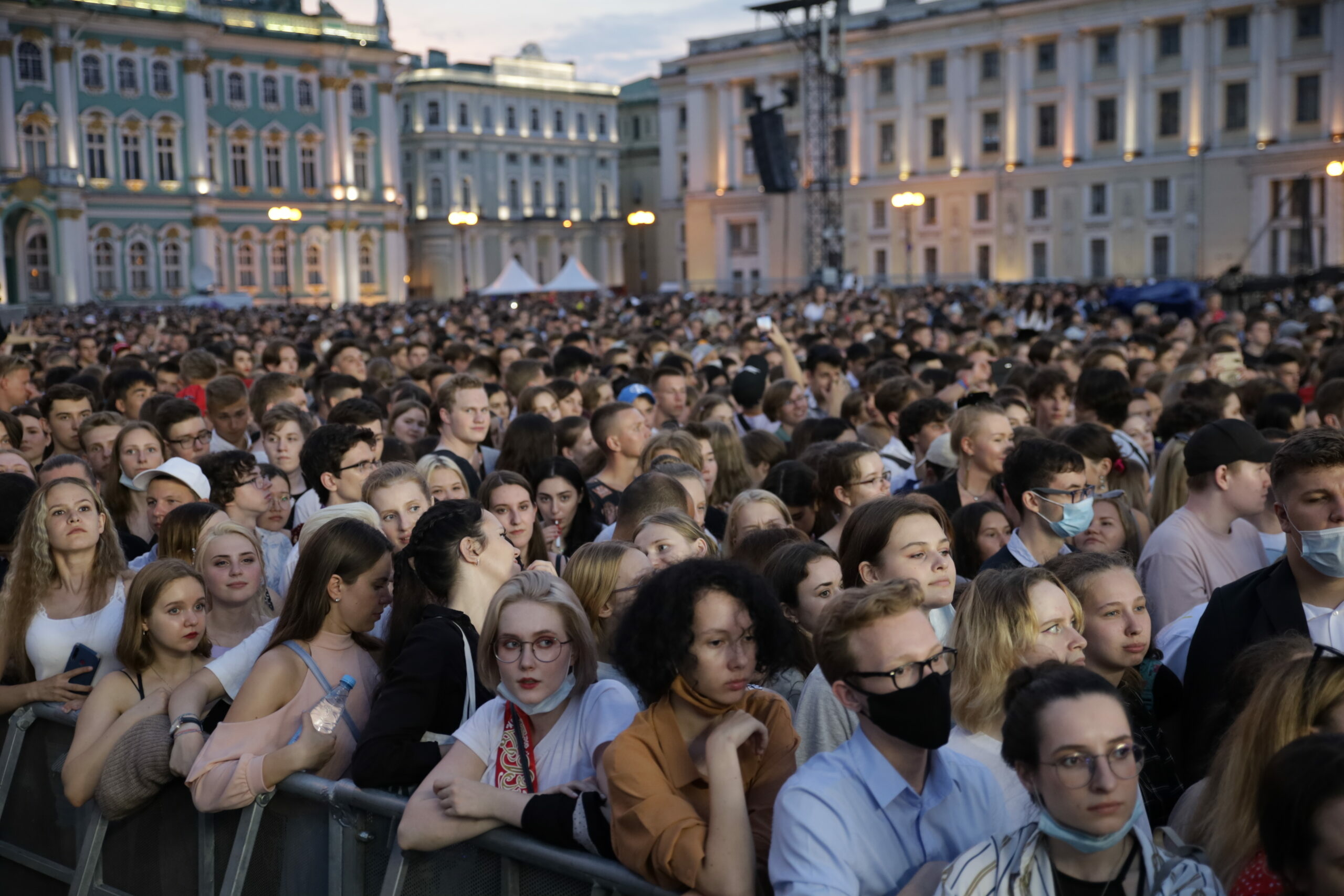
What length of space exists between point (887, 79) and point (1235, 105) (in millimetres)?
16922

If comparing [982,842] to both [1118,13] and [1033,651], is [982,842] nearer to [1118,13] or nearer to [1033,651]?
[1033,651]

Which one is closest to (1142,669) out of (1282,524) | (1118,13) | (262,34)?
(1282,524)

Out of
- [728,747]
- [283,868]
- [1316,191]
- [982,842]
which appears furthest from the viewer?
[1316,191]

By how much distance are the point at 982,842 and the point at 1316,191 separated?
58779 mm

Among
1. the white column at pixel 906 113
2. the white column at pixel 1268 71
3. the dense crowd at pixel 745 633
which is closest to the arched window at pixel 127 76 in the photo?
the white column at pixel 906 113

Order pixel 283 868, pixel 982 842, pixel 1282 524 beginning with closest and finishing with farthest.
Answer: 1. pixel 982 842
2. pixel 283 868
3. pixel 1282 524

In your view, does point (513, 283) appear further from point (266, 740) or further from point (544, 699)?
point (544, 699)

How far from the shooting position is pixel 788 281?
68.9 m

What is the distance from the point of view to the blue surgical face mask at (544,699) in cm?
382

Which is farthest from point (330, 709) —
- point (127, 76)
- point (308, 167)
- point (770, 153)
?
point (308, 167)

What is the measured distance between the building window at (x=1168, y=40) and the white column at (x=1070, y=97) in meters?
3.47

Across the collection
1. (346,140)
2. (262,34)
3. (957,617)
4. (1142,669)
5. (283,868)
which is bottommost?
(283,868)

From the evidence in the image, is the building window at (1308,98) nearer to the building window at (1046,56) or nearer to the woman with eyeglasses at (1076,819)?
the building window at (1046,56)

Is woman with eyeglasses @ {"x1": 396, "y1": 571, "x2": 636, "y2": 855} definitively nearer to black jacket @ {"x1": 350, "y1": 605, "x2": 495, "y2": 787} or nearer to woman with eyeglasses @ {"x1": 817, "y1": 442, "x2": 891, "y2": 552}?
black jacket @ {"x1": 350, "y1": 605, "x2": 495, "y2": 787}
